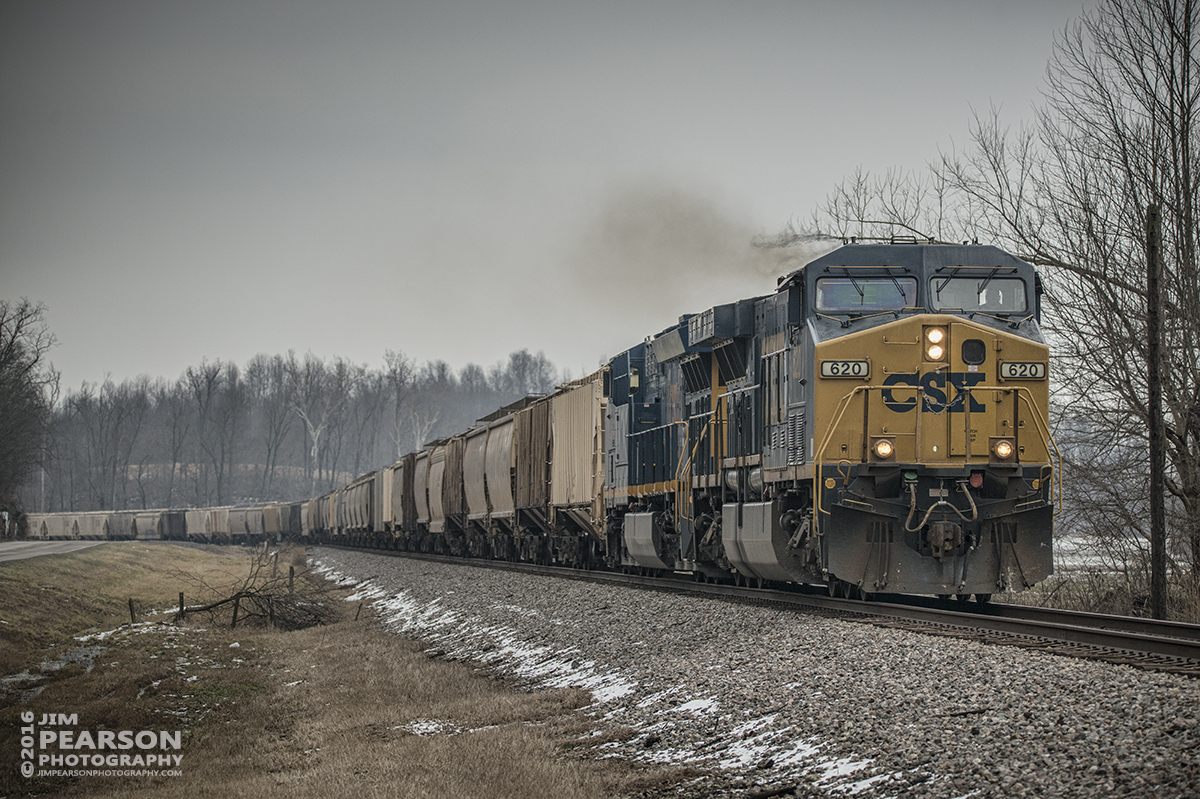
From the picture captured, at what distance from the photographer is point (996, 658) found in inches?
302

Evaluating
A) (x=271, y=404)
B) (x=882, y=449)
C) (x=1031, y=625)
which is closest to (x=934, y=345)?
(x=882, y=449)

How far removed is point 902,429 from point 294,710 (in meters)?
7.27

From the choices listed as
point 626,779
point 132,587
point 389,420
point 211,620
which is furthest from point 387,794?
point 389,420

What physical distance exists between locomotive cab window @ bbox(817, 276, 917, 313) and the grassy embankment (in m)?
5.16

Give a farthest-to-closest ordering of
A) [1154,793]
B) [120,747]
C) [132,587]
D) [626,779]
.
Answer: [132,587]
[120,747]
[626,779]
[1154,793]

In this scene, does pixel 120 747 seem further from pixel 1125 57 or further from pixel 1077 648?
pixel 1125 57

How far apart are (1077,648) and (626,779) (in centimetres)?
371

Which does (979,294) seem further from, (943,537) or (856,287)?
(943,537)

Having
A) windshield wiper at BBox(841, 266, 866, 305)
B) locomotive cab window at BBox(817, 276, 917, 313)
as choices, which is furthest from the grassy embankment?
windshield wiper at BBox(841, 266, 866, 305)

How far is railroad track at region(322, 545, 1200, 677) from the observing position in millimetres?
7707

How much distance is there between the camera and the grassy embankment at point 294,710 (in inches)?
303

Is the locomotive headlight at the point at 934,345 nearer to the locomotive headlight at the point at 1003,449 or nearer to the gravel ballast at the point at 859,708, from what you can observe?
the locomotive headlight at the point at 1003,449

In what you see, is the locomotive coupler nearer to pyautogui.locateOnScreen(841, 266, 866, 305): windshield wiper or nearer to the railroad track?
the railroad track

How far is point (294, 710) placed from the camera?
1180 centimetres
